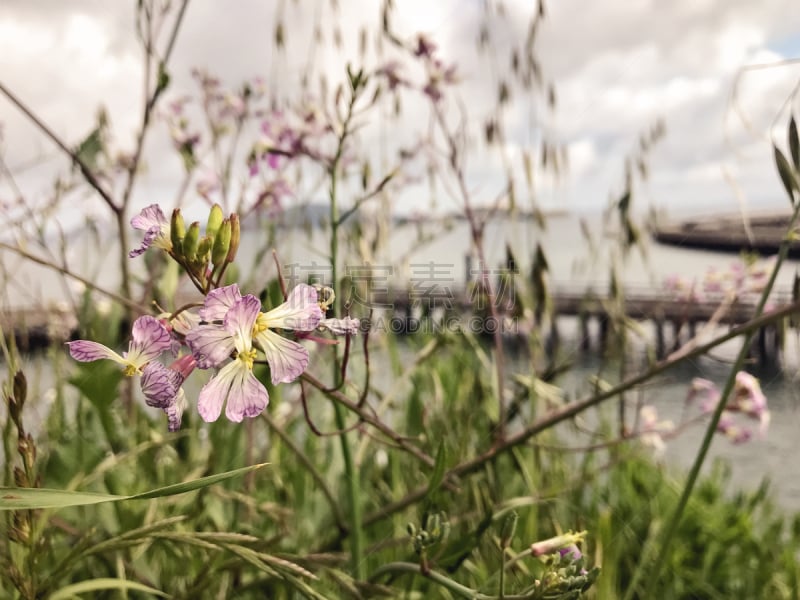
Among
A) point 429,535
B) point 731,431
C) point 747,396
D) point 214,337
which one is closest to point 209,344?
point 214,337

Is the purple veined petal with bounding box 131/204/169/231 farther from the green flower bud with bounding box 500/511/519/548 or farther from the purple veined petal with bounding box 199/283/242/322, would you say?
the green flower bud with bounding box 500/511/519/548

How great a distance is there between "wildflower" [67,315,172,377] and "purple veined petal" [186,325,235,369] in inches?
0.5

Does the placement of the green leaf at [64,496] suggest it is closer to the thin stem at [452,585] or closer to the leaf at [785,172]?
the thin stem at [452,585]

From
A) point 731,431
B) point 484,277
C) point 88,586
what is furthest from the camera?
point 731,431

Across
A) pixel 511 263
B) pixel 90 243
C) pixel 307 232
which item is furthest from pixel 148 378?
pixel 90 243

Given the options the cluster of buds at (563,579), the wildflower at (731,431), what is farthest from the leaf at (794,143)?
the wildflower at (731,431)

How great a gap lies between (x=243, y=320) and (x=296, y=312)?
0.03m

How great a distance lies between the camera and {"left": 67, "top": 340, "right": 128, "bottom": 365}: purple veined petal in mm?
219

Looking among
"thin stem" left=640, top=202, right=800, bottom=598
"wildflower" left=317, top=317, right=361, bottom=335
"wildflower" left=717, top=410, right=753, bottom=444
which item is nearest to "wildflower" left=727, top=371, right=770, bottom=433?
"wildflower" left=717, top=410, right=753, bottom=444

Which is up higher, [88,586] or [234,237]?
[234,237]

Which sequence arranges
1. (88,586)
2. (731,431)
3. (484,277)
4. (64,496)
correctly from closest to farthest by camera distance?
(64,496) < (88,586) < (484,277) < (731,431)

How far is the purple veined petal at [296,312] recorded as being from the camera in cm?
24

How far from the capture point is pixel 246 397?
225 mm

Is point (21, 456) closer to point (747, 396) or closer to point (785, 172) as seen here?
point (785, 172)
